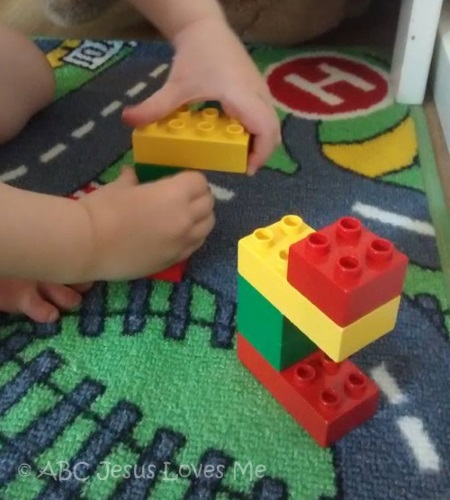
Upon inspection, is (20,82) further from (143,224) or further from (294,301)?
(294,301)

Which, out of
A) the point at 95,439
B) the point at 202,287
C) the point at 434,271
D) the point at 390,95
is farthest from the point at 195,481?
the point at 390,95

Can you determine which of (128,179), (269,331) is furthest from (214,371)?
(128,179)

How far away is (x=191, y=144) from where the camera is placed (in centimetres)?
61

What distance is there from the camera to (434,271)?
66cm

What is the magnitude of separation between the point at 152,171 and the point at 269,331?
204mm

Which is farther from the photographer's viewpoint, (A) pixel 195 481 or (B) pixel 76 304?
(B) pixel 76 304

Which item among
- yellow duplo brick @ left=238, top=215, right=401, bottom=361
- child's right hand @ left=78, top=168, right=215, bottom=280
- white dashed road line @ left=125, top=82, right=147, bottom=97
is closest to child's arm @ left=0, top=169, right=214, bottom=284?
child's right hand @ left=78, top=168, right=215, bottom=280

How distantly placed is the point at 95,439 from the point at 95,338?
101 millimetres

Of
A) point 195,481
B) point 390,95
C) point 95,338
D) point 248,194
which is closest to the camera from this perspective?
point 195,481

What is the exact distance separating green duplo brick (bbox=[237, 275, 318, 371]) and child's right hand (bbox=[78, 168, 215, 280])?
9cm

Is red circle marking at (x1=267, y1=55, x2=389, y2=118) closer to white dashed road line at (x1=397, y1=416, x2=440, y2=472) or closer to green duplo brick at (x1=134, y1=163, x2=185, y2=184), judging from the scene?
green duplo brick at (x1=134, y1=163, x2=185, y2=184)

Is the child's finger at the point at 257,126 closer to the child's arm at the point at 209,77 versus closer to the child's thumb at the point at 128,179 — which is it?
the child's arm at the point at 209,77

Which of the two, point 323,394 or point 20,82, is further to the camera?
point 20,82

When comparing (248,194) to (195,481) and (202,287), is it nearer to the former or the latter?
(202,287)
